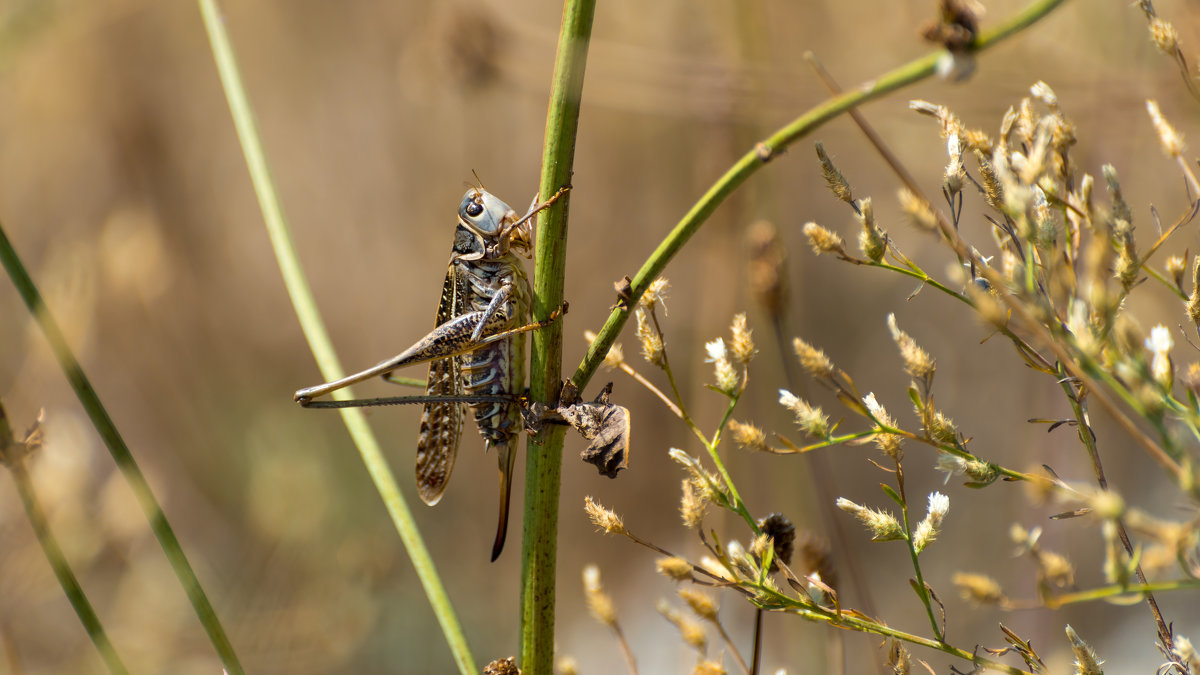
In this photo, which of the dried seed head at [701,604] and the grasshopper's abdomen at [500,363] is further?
the grasshopper's abdomen at [500,363]

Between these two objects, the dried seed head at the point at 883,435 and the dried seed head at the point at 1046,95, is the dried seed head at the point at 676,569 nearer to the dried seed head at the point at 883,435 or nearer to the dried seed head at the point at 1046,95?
the dried seed head at the point at 883,435

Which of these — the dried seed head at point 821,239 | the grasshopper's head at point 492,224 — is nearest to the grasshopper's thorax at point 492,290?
the grasshopper's head at point 492,224

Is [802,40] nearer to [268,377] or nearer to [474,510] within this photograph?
[474,510]

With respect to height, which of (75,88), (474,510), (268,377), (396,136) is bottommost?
(474,510)

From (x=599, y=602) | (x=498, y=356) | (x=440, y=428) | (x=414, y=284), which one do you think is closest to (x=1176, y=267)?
(x=599, y=602)

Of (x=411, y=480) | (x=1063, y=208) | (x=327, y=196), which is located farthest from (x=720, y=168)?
(x=327, y=196)
